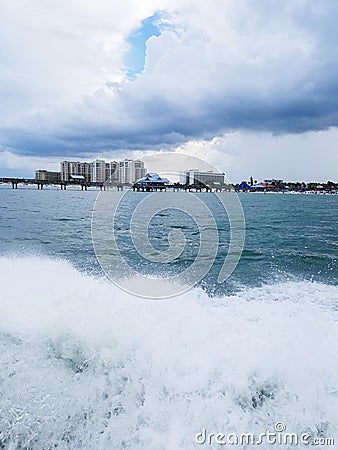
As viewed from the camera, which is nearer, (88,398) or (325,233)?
(88,398)

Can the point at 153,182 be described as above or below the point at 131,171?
below

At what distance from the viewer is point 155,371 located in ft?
16.9

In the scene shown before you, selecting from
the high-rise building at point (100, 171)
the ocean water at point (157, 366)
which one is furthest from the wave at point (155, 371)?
the high-rise building at point (100, 171)

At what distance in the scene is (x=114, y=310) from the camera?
6754 millimetres

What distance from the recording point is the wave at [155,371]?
4.34m

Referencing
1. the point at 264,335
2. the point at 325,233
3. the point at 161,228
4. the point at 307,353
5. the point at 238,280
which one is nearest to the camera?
the point at 307,353

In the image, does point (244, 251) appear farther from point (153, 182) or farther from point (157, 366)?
point (157, 366)

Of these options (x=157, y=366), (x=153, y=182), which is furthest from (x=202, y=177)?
(x=157, y=366)

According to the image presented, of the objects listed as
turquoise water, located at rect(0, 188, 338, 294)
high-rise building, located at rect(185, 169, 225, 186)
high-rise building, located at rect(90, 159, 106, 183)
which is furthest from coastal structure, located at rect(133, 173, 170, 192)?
high-rise building, located at rect(90, 159, 106, 183)

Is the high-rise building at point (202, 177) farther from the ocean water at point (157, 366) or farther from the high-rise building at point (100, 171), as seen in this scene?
the high-rise building at point (100, 171)

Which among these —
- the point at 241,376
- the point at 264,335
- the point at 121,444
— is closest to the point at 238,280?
the point at 264,335

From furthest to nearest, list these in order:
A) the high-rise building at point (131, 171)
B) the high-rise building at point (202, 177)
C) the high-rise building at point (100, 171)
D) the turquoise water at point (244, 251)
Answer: the high-rise building at point (100, 171) → the turquoise water at point (244, 251) → the high-rise building at point (131, 171) → the high-rise building at point (202, 177)

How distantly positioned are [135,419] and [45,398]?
130 cm

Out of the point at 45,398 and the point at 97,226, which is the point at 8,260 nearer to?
the point at 45,398
